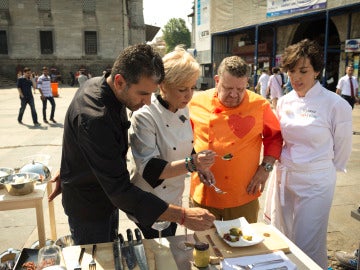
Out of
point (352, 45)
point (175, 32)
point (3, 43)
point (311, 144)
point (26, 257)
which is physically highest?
point (175, 32)

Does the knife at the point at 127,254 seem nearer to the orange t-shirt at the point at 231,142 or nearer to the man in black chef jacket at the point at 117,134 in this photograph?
the man in black chef jacket at the point at 117,134

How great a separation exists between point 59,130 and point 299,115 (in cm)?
882

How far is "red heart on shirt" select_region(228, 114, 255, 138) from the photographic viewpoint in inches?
93.7

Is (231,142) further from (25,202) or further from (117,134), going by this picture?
(25,202)

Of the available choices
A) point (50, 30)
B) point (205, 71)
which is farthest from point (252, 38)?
point (50, 30)

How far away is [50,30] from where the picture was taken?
3478cm

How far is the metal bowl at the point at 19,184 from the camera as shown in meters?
2.53

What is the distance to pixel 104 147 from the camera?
1.59m

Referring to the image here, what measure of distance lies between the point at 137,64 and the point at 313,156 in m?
1.50

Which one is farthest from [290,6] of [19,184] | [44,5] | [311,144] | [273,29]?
[44,5]

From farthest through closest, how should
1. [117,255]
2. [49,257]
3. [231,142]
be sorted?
[231,142], [117,255], [49,257]

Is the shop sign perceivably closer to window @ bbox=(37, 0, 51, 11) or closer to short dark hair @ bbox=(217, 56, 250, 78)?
short dark hair @ bbox=(217, 56, 250, 78)

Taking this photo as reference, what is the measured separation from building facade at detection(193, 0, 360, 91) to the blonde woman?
10.3m

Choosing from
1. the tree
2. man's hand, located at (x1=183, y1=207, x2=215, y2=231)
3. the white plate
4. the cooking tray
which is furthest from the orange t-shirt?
the tree
